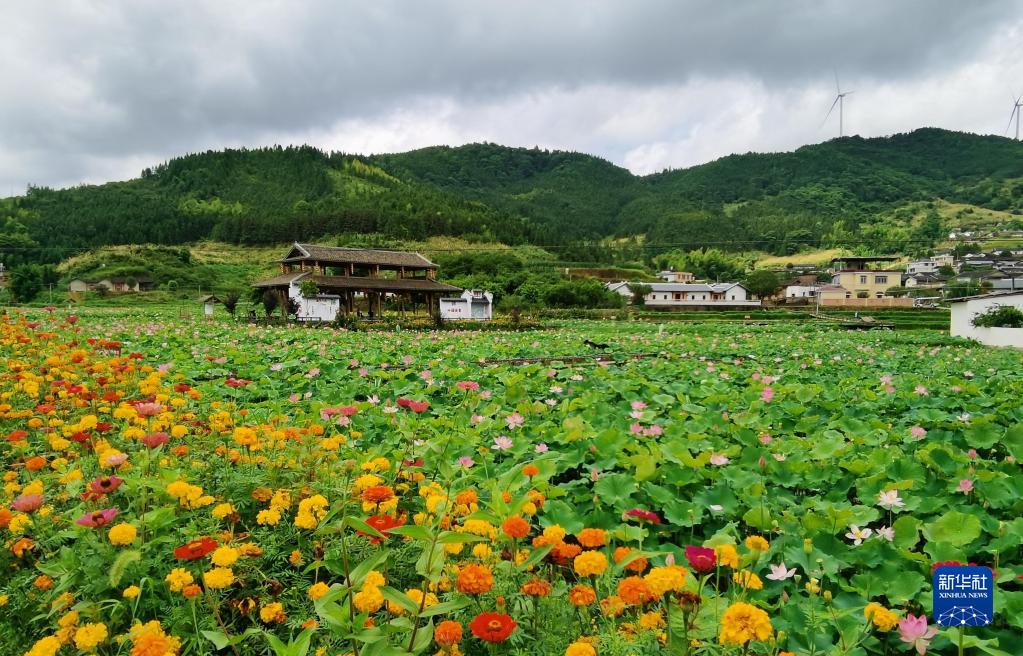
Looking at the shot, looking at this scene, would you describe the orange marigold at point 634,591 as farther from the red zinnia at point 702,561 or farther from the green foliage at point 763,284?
the green foliage at point 763,284

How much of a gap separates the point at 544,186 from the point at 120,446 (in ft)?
531

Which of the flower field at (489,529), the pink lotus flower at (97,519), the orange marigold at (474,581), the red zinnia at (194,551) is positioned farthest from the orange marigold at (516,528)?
the pink lotus flower at (97,519)

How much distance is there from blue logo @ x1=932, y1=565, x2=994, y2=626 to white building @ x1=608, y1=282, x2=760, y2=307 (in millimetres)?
56614

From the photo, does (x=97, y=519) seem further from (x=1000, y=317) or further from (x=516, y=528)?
(x=1000, y=317)

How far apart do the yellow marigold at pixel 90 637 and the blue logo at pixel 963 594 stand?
1.99 m

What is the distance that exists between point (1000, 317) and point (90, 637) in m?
25.3

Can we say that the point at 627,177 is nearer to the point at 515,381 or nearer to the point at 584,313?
the point at 584,313

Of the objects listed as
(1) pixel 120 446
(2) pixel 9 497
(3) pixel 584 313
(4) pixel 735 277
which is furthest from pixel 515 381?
(4) pixel 735 277

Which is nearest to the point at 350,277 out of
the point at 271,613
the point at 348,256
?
the point at 348,256

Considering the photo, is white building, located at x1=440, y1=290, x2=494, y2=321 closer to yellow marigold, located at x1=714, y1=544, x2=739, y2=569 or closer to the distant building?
yellow marigold, located at x1=714, y1=544, x2=739, y2=569

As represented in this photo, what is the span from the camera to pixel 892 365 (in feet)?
28.5

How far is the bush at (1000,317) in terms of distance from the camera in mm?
18266

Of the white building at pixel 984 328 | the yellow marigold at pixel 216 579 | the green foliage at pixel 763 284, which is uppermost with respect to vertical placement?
the green foliage at pixel 763 284

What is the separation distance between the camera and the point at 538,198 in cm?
14375
